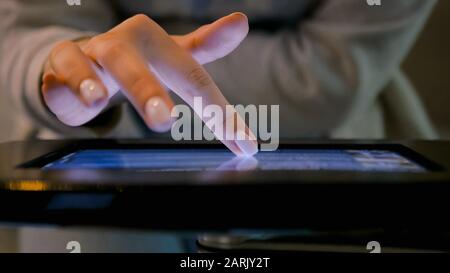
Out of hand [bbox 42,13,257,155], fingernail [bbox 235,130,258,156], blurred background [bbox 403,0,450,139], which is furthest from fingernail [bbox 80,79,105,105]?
blurred background [bbox 403,0,450,139]

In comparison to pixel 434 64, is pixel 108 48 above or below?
below

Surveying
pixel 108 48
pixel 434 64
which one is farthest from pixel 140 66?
pixel 434 64

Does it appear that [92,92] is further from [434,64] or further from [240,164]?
[434,64]

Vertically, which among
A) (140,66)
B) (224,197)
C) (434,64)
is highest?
(434,64)

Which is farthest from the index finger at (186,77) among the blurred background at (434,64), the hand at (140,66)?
the blurred background at (434,64)

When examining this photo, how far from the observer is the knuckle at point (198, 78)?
397 millimetres

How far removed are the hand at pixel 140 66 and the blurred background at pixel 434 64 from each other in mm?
485

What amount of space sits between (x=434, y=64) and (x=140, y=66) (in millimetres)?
587

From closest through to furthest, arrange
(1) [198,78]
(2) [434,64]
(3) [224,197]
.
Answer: (3) [224,197] < (1) [198,78] < (2) [434,64]

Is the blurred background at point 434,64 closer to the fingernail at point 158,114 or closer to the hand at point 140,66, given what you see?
the hand at point 140,66

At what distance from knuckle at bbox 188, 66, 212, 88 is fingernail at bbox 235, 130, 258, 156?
2.0 inches

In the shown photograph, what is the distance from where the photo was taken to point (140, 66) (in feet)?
1.20

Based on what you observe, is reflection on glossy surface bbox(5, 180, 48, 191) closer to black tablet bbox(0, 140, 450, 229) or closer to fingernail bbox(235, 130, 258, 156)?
black tablet bbox(0, 140, 450, 229)
